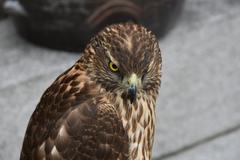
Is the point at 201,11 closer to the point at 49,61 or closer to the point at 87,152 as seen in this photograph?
the point at 49,61

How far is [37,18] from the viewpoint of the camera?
305 inches

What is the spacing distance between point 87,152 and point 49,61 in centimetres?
303

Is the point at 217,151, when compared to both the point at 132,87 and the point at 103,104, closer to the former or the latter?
the point at 103,104

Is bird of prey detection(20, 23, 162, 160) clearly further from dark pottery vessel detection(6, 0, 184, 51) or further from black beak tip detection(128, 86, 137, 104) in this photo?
dark pottery vessel detection(6, 0, 184, 51)

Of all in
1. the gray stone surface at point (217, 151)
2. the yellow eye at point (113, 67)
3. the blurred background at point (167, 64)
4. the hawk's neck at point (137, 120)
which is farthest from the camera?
the blurred background at point (167, 64)

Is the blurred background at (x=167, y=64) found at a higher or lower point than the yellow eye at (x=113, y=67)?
higher

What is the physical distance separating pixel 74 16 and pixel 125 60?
9.80ft

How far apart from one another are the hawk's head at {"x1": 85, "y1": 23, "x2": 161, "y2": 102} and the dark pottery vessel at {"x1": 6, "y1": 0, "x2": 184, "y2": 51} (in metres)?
2.72

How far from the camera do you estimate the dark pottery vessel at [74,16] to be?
7656 millimetres

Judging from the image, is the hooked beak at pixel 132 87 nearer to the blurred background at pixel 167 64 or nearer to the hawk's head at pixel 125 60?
the hawk's head at pixel 125 60

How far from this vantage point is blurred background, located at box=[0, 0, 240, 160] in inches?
272

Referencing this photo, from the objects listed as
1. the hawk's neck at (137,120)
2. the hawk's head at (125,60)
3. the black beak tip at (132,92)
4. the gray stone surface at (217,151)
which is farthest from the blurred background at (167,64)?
the black beak tip at (132,92)

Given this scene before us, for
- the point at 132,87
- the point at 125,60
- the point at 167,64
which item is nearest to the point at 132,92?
the point at 132,87

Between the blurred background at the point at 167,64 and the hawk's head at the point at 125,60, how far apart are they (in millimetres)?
1865
